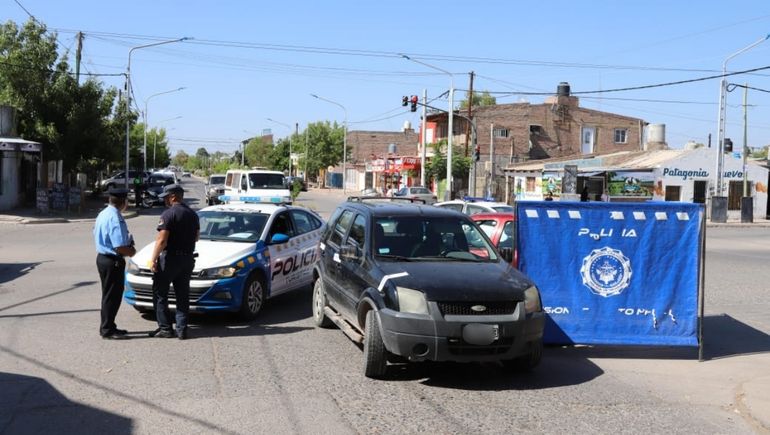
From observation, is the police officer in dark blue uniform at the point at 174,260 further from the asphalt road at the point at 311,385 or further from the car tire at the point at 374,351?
the car tire at the point at 374,351

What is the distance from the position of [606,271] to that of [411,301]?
2.70 m

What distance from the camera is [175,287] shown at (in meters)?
7.94

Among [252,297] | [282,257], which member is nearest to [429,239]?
[252,297]

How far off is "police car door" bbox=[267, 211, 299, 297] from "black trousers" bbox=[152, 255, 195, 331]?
174cm

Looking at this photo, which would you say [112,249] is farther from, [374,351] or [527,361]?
[527,361]

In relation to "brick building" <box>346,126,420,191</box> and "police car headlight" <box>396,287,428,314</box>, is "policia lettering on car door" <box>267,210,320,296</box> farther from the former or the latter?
"brick building" <box>346,126,420,191</box>

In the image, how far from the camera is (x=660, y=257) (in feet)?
25.8

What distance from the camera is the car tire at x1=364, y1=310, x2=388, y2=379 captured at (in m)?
6.52

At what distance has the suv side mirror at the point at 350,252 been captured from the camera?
746 cm

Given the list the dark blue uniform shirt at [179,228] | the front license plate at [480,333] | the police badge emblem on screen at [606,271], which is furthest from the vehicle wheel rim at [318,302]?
the police badge emblem on screen at [606,271]

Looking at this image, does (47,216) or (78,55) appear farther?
(78,55)

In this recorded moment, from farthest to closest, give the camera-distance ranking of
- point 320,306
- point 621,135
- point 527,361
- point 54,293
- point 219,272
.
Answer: point 621,135 → point 54,293 → point 320,306 → point 219,272 → point 527,361

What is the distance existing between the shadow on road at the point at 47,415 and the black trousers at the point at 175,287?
1.89m

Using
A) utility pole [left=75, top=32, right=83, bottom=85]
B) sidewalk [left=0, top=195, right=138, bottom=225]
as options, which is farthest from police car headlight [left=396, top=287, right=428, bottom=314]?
utility pole [left=75, top=32, right=83, bottom=85]
